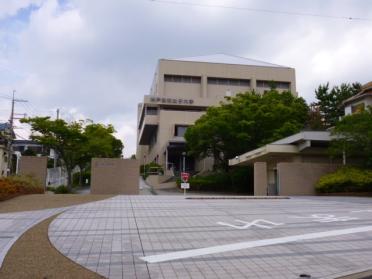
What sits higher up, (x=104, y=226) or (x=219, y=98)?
(x=219, y=98)

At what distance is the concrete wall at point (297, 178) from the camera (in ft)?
80.1

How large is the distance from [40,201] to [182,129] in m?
41.3

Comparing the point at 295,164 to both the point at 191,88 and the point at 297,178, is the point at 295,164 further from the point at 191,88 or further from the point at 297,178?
the point at 191,88

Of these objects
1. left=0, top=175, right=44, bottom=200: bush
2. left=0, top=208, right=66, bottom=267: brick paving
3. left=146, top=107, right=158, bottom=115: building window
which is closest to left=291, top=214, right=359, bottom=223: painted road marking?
left=0, top=208, right=66, bottom=267: brick paving

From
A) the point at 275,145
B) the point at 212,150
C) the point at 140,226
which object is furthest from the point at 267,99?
the point at 140,226

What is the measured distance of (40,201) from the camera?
16141 mm

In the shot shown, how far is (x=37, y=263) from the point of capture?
637 cm

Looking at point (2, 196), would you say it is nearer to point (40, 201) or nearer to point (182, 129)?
point (40, 201)

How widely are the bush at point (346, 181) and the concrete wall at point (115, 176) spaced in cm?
1133

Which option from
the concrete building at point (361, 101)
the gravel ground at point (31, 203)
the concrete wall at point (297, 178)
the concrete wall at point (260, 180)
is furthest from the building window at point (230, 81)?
the gravel ground at point (31, 203)

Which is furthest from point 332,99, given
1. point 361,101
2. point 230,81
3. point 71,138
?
point 71,138

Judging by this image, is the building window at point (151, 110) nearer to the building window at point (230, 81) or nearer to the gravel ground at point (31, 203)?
the building window at point (230, 81)

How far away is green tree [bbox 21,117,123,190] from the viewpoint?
95.0ft

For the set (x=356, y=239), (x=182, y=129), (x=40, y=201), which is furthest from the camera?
(x=182, y=129)
